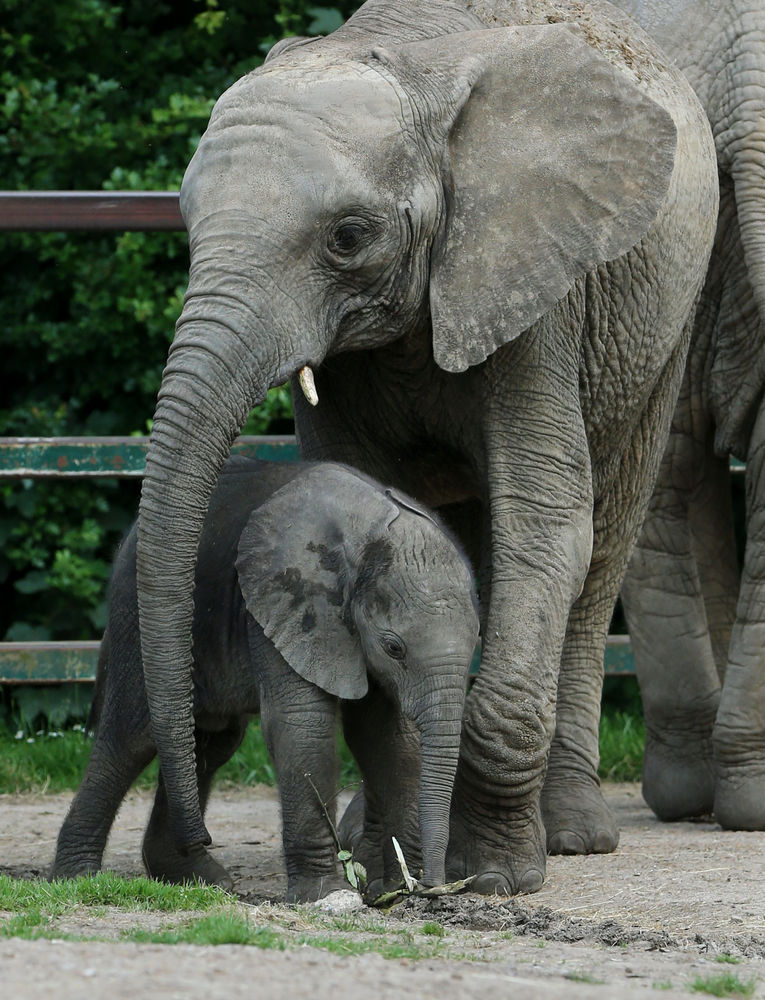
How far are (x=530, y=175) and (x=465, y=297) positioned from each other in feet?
1.34

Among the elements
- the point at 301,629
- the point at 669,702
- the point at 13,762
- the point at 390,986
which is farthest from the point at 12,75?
the point at 390,986

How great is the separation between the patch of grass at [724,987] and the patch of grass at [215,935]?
85 centimetres

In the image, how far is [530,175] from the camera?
18.4 ft

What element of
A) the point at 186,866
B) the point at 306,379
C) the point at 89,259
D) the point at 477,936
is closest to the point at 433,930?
the point at 477,936

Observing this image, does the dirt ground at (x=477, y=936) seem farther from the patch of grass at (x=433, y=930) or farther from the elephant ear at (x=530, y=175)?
the elephant ear at (x=530, y=175)

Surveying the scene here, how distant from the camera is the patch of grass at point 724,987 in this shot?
4055mm

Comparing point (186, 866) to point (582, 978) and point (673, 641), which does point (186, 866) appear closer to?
point (582, 978)

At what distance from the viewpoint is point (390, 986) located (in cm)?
372

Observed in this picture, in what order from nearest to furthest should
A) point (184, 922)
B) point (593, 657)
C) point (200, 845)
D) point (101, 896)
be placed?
point (184, 922), point (101, 896), point (200, 845), point (593, 657)

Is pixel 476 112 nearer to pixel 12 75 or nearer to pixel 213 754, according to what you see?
pixel 213 754

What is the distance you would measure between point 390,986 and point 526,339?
7.90 ft

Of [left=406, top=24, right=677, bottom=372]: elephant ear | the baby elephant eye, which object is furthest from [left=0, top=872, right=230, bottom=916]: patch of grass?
the baby elephant eye

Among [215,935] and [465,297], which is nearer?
[215,935]

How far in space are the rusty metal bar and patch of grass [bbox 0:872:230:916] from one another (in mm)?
3533
